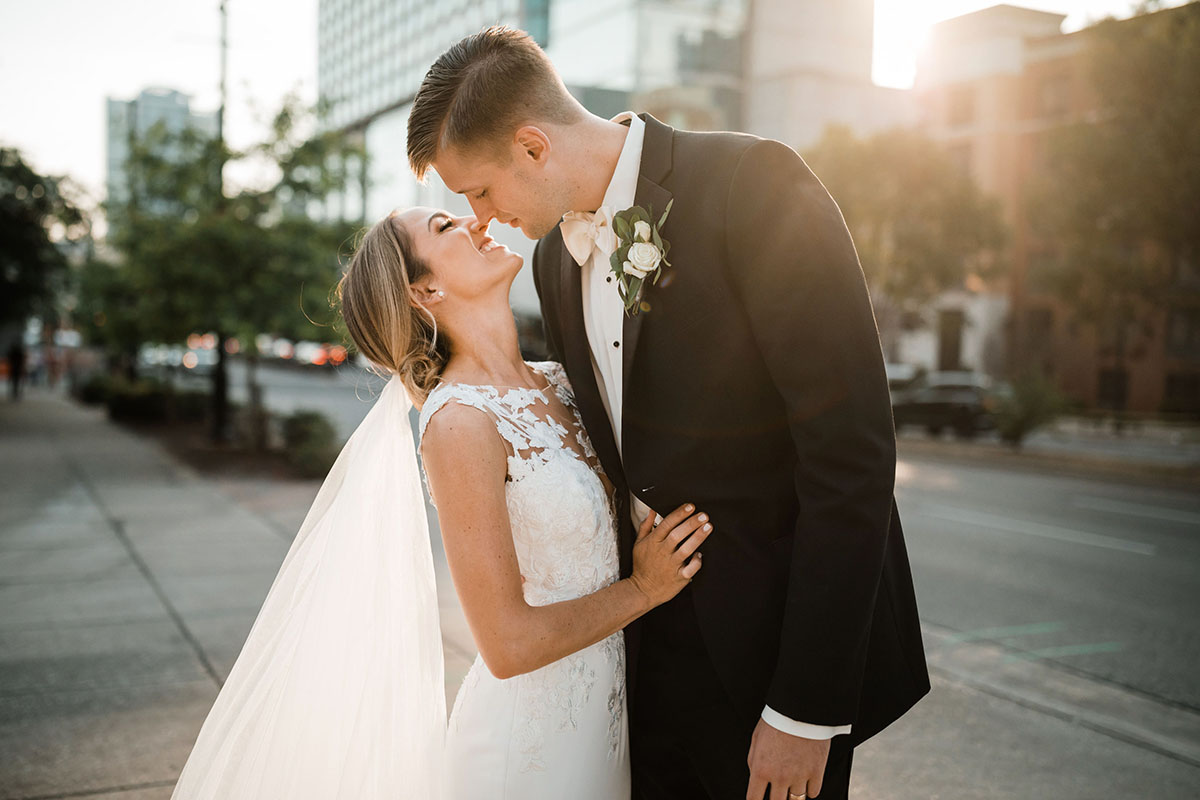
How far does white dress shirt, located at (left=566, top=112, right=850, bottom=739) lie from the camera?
6.49 ft

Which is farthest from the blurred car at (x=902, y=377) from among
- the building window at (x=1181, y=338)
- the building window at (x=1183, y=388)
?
the building window at (x=1181, y=338)

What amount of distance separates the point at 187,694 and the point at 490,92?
383 centimetres

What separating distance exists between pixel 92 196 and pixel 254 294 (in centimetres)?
1109

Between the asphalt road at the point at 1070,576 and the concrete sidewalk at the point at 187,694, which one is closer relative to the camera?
the concrete sidewalk at the point at 187,694

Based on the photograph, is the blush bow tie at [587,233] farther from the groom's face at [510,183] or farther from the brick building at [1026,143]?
the brick building at [1026,143]

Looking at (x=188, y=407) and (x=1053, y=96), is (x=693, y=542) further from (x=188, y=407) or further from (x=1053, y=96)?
(x=1053, y=96)

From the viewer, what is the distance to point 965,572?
8086mm

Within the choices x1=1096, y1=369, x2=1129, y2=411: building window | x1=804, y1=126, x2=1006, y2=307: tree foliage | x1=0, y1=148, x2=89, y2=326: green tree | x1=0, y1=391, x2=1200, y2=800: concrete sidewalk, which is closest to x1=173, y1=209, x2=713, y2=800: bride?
x1=0, y1=391, x2=1200, y2=800: concrete sidewalk

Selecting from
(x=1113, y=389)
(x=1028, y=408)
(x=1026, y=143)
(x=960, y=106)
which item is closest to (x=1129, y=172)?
(x=1028, y=408)

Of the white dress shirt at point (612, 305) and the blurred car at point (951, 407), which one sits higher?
the white dress shirt at point (612, 305)

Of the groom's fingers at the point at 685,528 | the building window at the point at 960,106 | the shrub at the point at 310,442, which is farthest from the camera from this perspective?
the building window at the point at 960,106

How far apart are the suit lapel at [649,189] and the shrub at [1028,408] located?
65.3 ft

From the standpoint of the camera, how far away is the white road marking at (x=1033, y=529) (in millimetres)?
9664

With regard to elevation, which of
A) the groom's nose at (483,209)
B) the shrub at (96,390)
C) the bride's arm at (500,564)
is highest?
the groom's nose at (483,209)
